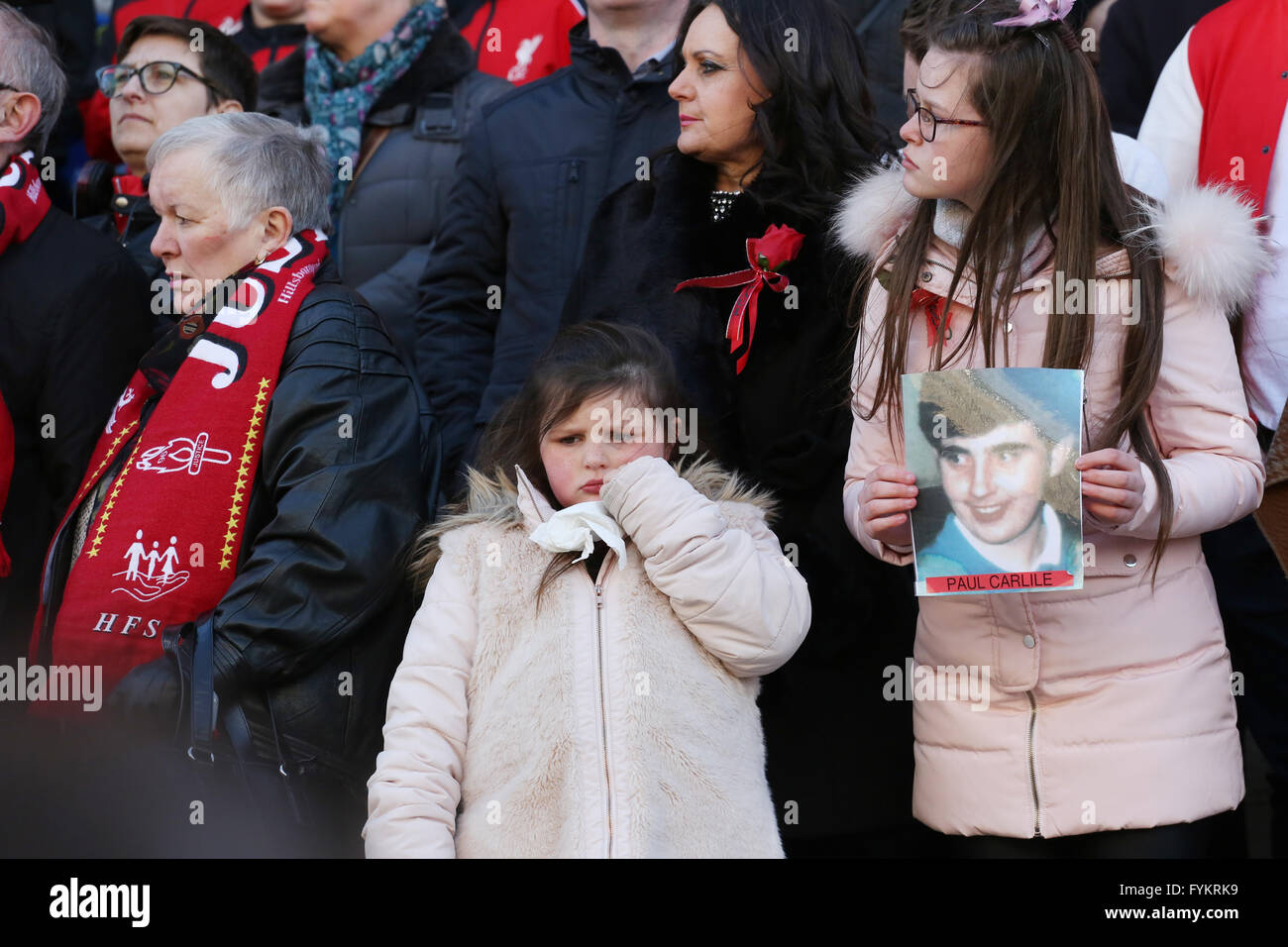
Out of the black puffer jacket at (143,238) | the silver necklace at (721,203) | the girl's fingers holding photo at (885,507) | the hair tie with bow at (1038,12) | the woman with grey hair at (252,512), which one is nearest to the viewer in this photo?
the girl's fingers holding photo at (885,507)

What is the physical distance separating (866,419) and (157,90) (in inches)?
105

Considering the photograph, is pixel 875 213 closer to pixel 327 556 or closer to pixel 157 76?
pixel 327 556

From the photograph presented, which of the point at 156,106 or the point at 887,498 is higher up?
the point at 156,106

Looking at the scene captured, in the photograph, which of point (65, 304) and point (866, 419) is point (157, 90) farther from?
point (866, 419)

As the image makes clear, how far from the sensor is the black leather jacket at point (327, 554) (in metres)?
3.37

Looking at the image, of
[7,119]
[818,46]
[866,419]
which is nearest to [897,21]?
[818,46]

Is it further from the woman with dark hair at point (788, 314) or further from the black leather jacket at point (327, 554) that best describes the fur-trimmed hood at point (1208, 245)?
Answer: the black leather jacket at point (327, 554)

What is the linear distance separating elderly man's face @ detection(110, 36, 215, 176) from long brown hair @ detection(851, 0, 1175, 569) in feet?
8.34

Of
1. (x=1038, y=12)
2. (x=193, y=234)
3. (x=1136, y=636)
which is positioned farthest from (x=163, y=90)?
(x=1136, y=636)

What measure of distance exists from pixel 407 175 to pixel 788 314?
156 centimetres

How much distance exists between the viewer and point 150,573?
138 inches

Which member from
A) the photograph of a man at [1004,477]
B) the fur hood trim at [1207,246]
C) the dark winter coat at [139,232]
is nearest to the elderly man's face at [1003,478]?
the photograph of a man at [1004,477]

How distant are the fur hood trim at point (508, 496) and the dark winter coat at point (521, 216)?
27.5 inches

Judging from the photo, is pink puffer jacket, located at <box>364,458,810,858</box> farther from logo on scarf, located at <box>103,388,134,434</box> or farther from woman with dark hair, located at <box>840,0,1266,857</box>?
logo on scarf, located at <box>103,388,134,434</box>
